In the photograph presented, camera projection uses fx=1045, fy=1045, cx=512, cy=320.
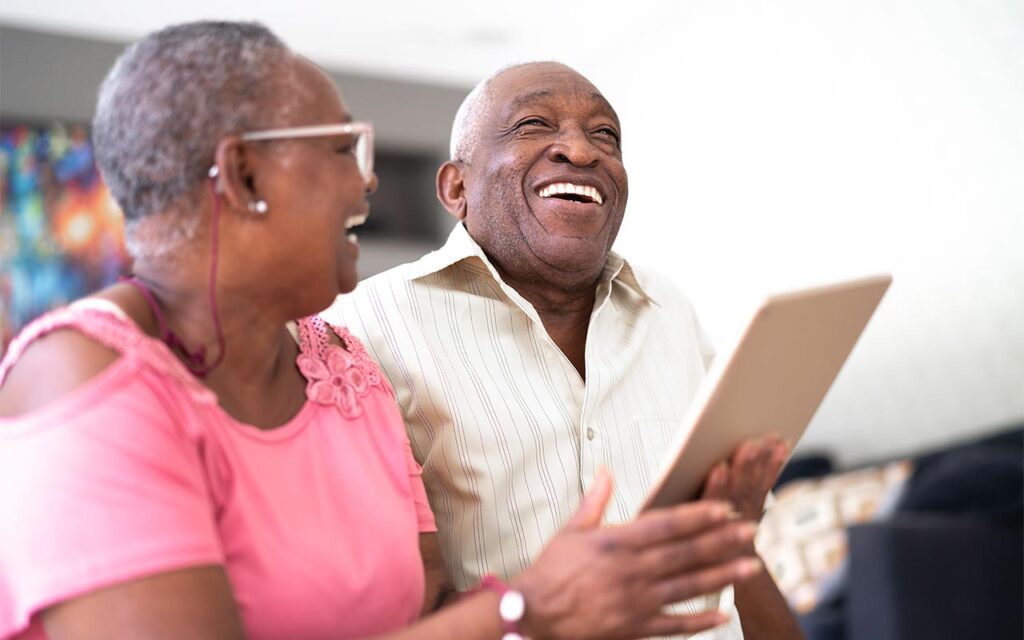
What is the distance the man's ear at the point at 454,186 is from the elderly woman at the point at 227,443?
59cm

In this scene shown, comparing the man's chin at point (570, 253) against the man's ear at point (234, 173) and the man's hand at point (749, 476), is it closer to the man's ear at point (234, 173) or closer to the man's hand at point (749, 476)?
the man's hand at point (749, 476)

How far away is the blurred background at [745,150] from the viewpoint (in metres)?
3.45

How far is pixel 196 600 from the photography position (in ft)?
2.75

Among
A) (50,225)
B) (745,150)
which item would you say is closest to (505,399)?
(745,150)

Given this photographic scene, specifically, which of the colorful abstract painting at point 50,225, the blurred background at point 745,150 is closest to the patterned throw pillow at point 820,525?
the blurred background at point 745,150

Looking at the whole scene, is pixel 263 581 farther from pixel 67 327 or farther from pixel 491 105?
pixel 491 105

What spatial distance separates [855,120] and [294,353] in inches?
126

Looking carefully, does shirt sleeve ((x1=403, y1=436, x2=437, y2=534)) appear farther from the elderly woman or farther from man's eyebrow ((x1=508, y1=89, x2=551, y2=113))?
man's eyebrow ((x1=508, y1=89, x2=551, y2=113))

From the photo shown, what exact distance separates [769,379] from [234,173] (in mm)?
564

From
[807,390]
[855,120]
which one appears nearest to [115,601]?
[807,390]

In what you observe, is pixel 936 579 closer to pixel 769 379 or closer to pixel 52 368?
pixel 769 379

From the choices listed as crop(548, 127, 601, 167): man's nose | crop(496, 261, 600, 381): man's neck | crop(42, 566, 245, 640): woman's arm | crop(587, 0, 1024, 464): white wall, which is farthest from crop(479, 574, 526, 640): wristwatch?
crop(587, 0, 1024, 464): white wall

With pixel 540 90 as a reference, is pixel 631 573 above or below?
below

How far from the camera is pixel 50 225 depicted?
5043mm
